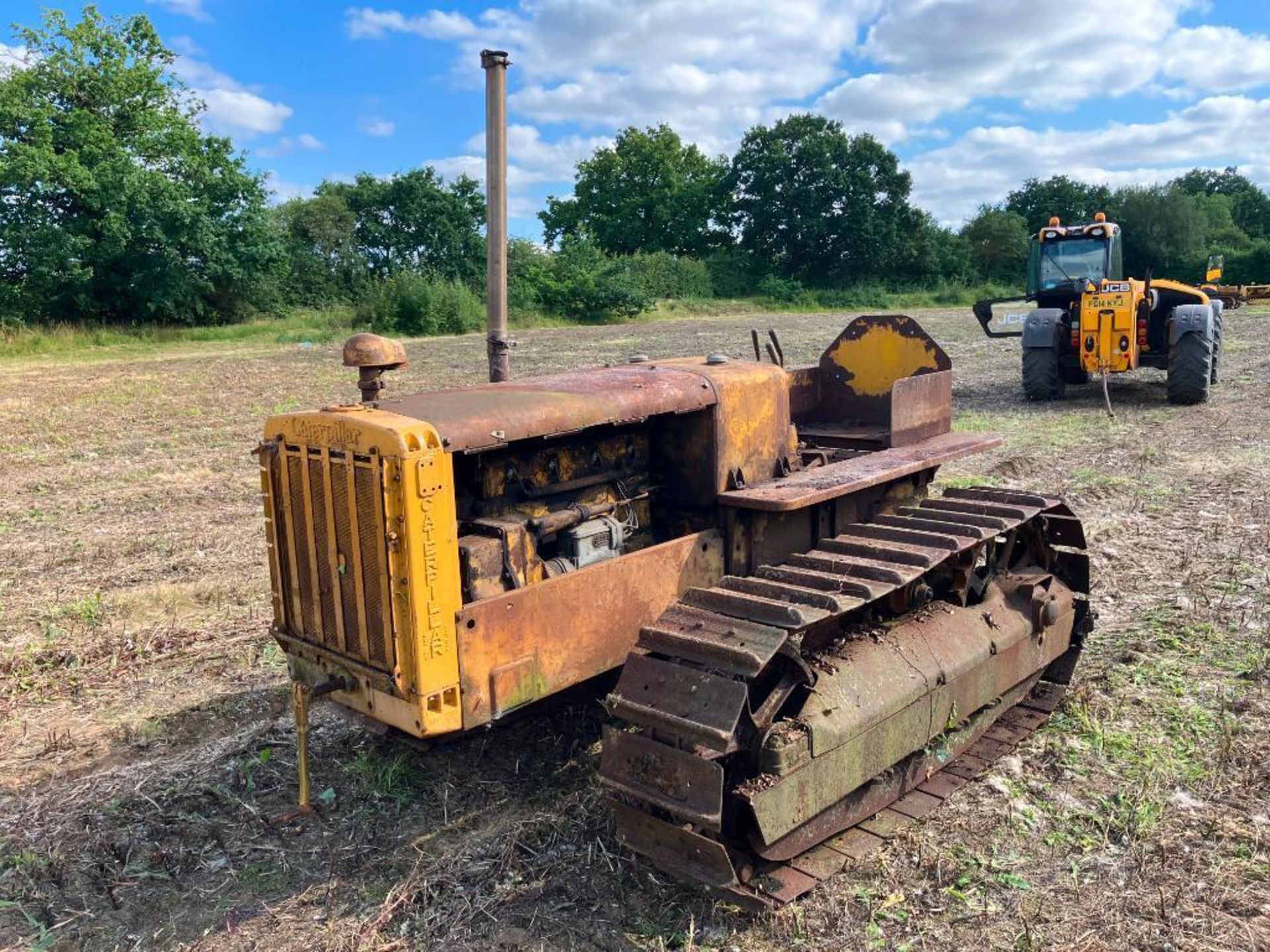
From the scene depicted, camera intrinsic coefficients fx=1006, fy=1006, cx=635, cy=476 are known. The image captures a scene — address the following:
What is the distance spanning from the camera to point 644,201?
53.6 meters

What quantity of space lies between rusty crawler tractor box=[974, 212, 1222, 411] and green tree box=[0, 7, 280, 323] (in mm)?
25398

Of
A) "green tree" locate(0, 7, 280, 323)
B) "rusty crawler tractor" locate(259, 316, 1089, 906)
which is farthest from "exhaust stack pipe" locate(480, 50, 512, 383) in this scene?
"green tree" locate(0, 7, 280, 323)

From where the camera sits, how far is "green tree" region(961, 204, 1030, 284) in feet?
172

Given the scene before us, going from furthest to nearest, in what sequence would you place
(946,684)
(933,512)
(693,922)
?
(933,512) < (946,684) < (693,922)

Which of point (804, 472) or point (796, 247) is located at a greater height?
point (796, 247)

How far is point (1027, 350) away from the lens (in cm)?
1395

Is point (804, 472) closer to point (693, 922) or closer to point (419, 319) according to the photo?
point (693, 922)

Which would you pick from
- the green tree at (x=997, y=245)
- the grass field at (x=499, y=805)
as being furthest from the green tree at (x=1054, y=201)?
the grass field at (x=499, y=805)

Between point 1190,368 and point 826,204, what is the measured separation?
38.3 meters

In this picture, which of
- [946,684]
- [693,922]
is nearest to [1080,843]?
[946,684]

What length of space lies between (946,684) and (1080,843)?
0.74m

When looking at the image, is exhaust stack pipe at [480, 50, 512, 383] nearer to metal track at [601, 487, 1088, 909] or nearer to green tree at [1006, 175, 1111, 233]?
metal track at [601, 487, 1088, 909]

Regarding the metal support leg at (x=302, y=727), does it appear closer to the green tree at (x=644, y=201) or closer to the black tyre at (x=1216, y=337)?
the black tyre at (x=1216, y=337)

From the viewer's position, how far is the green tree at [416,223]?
4356cm
